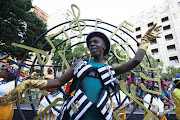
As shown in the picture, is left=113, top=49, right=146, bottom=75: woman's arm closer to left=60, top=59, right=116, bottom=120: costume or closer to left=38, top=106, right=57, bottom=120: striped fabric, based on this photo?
left=60, top=59, right=116, bottom=120: costume

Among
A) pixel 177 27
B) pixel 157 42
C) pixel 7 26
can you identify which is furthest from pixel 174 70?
pixel 7 26

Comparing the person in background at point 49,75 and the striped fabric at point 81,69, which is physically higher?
the striped fabric at point 81,69

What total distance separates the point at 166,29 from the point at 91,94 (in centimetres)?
3053

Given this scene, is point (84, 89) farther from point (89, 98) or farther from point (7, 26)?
point (7, 26)

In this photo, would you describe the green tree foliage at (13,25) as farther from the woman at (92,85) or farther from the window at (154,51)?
the window at (154,51)

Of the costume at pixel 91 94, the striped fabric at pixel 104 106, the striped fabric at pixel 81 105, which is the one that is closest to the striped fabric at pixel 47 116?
the costume at pixel 91 94

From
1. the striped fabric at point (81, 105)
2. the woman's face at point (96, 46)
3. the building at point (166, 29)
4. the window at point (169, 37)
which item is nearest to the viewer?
the striped fabric at point (81, 105)

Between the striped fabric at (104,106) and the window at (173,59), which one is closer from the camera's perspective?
the striped fabric at (104,106)

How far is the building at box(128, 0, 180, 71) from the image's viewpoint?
2323 cm

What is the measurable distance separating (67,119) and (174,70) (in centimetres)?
2279

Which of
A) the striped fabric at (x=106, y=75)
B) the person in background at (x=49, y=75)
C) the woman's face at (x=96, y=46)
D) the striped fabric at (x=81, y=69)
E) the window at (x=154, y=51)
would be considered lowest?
the person in background at (x=49, y=75)

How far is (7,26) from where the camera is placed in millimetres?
9031

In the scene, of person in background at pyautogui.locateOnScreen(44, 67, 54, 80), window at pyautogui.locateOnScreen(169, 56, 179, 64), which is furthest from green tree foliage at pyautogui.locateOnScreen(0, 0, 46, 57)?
window at pyautogui.locateOnScreen(169, 56, 179, 64)

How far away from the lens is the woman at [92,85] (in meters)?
1.22
